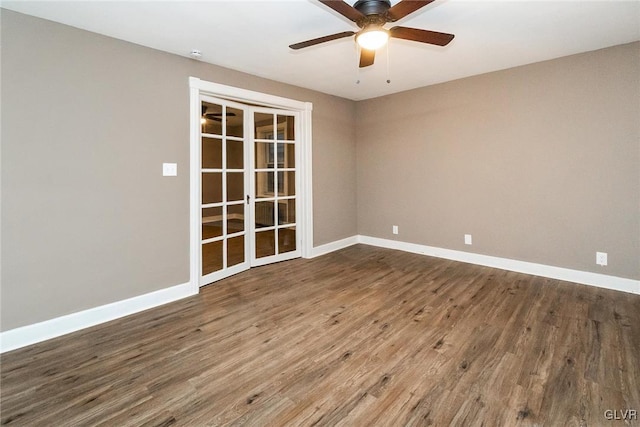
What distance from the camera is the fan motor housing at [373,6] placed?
2.01 meters

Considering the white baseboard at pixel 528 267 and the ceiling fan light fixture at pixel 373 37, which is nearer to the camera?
the ceiling fan light fixture at pixel 373 37

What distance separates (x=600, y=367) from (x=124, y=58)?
4.36 metres

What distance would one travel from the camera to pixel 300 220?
4.53m

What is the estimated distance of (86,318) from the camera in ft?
8.44

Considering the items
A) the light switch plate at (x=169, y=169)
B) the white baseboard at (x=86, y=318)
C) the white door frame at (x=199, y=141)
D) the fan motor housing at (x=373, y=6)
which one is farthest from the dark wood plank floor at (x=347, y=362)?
the fan motor housing at (x=373, y=6)

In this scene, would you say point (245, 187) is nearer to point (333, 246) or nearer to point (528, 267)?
point (333, 246)

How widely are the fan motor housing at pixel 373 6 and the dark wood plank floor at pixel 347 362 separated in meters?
2.34

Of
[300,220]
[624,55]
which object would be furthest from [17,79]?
[624,55]

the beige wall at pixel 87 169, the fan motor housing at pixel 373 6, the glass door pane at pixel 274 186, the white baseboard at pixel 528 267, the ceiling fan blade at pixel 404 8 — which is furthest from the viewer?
the glass door pane at pixel 274 186

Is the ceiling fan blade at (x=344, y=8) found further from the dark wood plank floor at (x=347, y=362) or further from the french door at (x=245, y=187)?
the dark wood plank floor at (x=347, y=362)

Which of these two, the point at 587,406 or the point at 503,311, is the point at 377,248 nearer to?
the point at 503,311

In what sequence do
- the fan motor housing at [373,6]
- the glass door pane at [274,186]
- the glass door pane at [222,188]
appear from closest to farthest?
the fan motor housing at [373,6] < the glass door pane at [222,188] < the glass door pane at [274,186]

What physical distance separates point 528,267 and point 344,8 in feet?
11.8

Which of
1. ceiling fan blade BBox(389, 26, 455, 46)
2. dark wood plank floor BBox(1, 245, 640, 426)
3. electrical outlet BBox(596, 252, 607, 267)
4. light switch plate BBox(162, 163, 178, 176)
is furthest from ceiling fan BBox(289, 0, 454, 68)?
electrical outlet BBox(596, 252, 607, 267)
